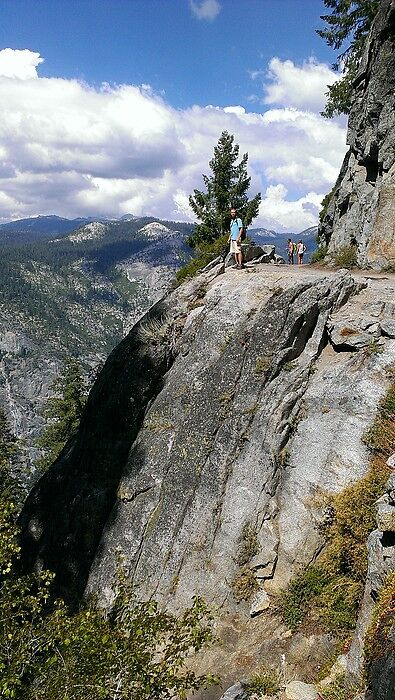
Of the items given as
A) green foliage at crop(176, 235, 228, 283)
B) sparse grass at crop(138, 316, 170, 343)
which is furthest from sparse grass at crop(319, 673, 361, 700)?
green foliage at crop(176, 235, 228, 283)

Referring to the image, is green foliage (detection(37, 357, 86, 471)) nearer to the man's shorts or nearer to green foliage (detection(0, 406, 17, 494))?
green foliage (detection(0, 406, 17, 494))

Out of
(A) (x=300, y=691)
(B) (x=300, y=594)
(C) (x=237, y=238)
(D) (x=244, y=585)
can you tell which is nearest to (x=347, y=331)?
(C) (x=237, y=238)

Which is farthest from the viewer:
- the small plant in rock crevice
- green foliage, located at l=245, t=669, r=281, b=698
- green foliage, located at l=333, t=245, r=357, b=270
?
green foliage, located at l=333, t=245, r=357, b=270

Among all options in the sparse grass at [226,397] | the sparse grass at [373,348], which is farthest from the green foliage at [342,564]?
the sparse grass at [226,397]

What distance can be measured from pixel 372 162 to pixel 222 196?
18.8 m

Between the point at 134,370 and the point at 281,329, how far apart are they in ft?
19.4

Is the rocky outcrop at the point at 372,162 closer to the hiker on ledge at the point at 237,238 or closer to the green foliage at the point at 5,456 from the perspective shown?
the hiker on ledge at the point at 237,238

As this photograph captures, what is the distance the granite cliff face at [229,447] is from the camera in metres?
11.9

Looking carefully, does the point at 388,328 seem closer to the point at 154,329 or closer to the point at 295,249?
the point at 154,329

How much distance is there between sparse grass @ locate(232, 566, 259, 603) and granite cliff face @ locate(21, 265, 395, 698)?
0.11m

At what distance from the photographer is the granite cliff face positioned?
1185cm

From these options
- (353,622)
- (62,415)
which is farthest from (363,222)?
(62,415)

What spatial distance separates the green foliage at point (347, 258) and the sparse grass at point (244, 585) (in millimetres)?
14409

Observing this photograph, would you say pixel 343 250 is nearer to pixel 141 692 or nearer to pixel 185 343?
pixel 185 343
